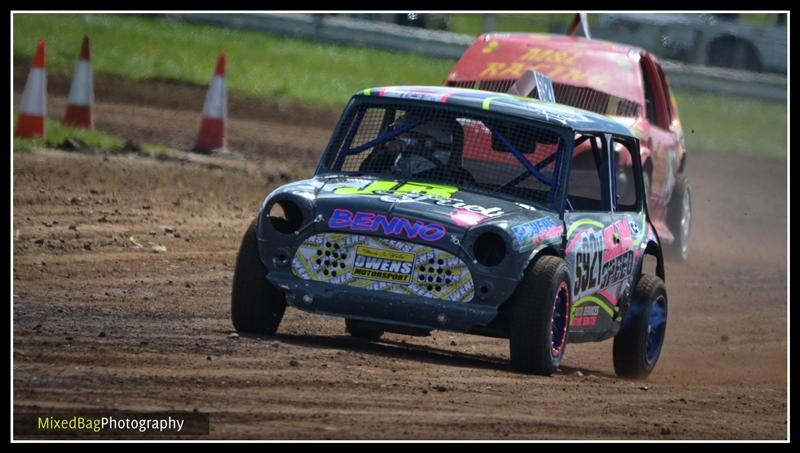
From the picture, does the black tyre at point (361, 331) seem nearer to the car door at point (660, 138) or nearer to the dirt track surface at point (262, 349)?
the dirt track surface at point (262, 349)

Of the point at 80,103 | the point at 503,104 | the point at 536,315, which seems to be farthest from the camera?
the point at 80,103

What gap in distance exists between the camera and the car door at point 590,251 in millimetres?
8023

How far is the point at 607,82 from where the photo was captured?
12.6 meters

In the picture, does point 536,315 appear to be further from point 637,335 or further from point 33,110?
point 33,110

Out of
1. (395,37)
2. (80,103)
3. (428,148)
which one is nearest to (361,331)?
(428,148)

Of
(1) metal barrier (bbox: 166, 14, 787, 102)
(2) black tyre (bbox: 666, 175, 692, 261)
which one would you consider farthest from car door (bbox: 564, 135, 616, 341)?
(1) metal barrier (bbox: 166, 14, 787, 102)

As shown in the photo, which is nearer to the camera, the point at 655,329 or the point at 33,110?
the point at 655,329

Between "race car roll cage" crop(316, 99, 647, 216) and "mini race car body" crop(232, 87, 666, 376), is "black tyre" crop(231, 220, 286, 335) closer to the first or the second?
"mini race car body" crop(232, 87, 666, 376)

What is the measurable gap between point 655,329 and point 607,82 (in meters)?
3.88

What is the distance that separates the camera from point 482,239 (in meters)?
7.54

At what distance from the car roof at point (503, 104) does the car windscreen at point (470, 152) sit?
0.04 meters

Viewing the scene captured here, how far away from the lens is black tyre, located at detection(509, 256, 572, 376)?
742 cm

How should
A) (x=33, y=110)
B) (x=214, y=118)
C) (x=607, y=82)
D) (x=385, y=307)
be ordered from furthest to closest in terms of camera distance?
(x=214, y=118)
(x=33, y=110)
(x=607, y=82)
(x=385, y=307)
